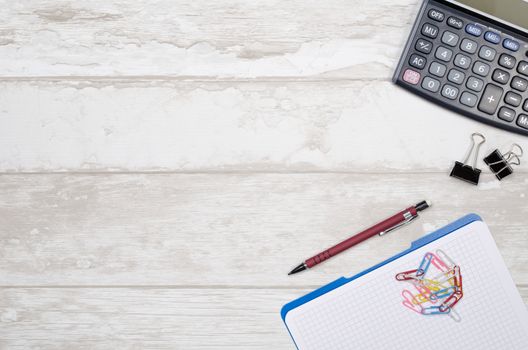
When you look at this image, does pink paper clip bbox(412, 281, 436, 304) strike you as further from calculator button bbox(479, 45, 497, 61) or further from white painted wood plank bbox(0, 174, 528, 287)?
calculator button bbox(479, 45, 497, 61)

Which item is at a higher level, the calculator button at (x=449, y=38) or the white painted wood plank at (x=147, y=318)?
the calculator button at (x=449, y=38)

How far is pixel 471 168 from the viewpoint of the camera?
0.58 meters

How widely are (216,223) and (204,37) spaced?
0.21m

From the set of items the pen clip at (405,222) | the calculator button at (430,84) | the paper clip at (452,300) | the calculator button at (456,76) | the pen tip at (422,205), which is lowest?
the paper clip at (452,300)

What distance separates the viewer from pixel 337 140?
0.60 meters

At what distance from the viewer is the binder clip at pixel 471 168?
58 cm

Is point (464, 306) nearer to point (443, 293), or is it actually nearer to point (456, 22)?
point (443, 293)

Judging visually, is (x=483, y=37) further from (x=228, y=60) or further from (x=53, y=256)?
(x=53, y=256)

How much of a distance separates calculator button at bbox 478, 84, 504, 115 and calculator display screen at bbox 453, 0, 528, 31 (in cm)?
7

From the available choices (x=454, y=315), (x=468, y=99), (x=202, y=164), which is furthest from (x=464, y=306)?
(x=202, y=164)

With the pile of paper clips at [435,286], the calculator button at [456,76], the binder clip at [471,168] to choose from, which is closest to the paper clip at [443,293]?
the pile of paper clips at [435,286]

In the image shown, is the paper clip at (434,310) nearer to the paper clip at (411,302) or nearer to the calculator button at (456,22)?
the paper clip at (411,302)

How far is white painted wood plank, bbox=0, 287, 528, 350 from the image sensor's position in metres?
0.60

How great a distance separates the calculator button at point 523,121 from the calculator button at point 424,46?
0.12 meters
